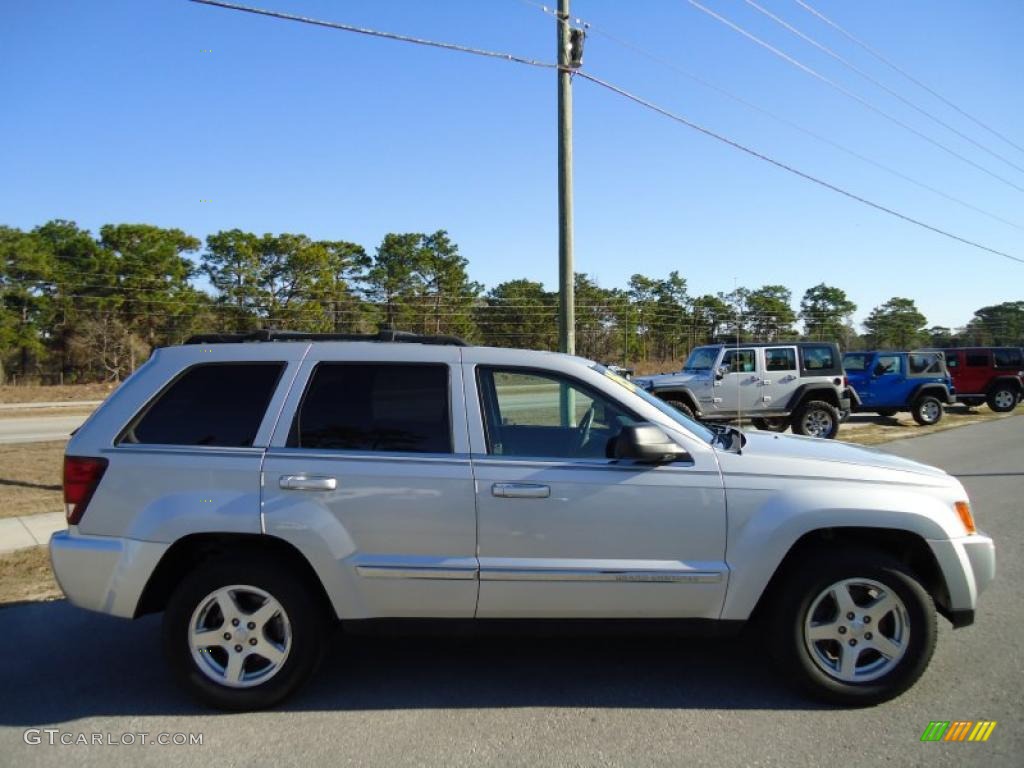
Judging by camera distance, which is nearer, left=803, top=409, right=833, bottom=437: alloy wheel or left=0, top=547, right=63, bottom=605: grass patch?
left=0, top=547, right=63, bottom=605: grass patch

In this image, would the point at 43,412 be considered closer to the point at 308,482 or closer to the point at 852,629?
the point at 308,482

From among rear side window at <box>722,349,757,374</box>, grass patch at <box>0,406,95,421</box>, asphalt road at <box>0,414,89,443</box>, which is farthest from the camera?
grass patch at <box>0,406,95,421</box>

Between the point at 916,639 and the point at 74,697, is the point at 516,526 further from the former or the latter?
the point at 74,697

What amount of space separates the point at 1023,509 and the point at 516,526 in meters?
7.41

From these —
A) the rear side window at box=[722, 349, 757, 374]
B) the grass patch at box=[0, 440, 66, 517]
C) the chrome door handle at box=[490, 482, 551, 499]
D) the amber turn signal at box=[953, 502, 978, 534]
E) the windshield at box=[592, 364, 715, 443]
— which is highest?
the rear side window at box=[722, 349, 757, 374]

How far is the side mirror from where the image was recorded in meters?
3.38

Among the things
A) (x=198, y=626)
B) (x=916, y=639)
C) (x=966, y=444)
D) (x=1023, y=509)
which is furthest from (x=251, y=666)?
(x=966, y=444)

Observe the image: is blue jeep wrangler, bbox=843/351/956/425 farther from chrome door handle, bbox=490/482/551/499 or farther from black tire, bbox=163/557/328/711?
black tire, bbox=163/557/328/711

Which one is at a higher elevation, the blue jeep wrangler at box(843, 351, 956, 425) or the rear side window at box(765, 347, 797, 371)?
the rear side window at box(765, 347, 797, 371)

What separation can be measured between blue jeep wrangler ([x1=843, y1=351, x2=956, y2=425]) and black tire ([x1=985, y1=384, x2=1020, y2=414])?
517cm

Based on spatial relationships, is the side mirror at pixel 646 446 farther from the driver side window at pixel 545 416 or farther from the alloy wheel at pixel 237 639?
the alloy wheel at pixel 237 639

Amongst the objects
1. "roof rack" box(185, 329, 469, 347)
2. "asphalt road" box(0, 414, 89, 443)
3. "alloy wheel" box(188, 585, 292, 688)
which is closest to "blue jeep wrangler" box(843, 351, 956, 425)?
"roof rack" box(185, 329, 469, 347)

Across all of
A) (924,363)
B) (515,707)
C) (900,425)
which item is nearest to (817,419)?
(900,425)

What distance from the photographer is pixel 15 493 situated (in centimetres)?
899
